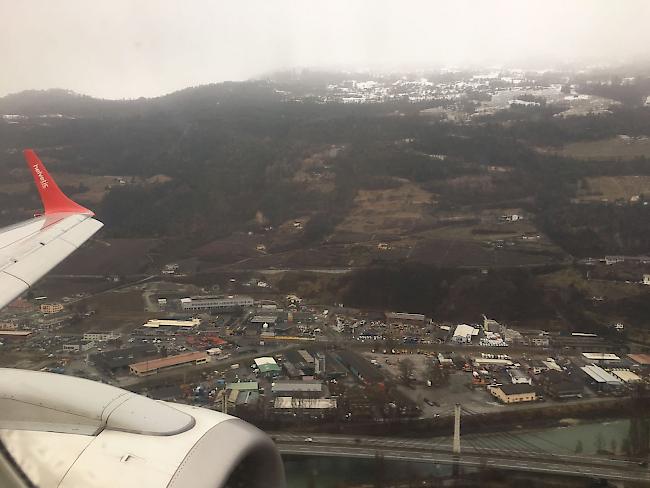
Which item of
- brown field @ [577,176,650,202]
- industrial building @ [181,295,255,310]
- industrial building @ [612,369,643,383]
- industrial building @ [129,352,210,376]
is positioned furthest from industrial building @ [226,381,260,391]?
brown field @ [577,176,650,202]

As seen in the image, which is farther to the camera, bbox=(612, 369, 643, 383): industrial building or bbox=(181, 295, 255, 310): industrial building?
bbox=(181, 295, 255, 310): industrial building

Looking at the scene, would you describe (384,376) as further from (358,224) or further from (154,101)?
(154,101)

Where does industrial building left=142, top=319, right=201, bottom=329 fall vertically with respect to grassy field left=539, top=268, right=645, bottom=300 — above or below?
above

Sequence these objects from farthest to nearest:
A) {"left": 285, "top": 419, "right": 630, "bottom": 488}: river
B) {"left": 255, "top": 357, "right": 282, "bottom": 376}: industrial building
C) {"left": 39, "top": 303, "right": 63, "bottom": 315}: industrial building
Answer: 1. {"left": 39, "top": 303, "right": 63, "bottom": 315}: industrial building
2. {"left": 255, "top": 357, "right": 282, "bottom": 376}: industrial building
3. {"left": 285, "top": 419, "right": 630, "bottom": 488}: river

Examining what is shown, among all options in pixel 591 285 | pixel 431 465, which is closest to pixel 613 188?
pixel 591 285

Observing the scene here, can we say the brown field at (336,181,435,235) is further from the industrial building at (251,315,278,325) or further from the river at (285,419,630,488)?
the river at (285,419,630,488)

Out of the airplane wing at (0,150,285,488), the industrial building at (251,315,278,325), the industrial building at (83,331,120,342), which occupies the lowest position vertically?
the industrial building at (251,315,278,325)

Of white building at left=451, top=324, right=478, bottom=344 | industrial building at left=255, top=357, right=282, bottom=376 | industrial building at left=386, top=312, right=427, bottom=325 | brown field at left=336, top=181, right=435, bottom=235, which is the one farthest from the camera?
brown field at left=336, top=181, right=435, bottom=235

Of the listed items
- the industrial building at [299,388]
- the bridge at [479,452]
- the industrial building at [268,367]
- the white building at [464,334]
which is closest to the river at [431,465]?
the bridge at [479,452]

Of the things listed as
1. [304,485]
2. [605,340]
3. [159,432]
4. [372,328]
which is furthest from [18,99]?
[159,432]
